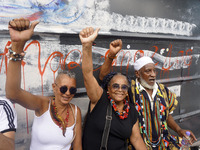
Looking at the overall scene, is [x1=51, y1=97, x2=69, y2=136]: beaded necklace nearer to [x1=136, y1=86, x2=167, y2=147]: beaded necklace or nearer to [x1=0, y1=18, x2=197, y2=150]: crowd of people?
[x1=0, y1=18, x2=197, y2=150]: crowd of people

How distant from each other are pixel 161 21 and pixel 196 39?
42.8 inches

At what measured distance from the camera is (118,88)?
5.95ft

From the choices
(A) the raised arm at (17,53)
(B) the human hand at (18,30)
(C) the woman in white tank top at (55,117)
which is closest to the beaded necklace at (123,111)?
(C) the woman in white tank top at (55,117)

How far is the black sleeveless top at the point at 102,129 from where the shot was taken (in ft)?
5.74

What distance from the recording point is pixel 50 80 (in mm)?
1946

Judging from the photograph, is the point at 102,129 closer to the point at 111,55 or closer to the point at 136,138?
the point at 136,138

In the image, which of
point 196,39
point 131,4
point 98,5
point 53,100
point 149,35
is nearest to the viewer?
point 53,100

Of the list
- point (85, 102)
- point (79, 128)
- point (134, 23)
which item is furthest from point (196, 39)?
point (79, 128)

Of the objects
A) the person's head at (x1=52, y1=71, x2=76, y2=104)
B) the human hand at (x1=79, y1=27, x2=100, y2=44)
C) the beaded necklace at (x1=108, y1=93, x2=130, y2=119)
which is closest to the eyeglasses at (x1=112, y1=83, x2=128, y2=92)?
the beaded necklace at (x1=108, y1=93, x2=130, y2=119)

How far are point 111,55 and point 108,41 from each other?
15.1 inches

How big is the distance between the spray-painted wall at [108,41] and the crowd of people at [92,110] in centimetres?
28

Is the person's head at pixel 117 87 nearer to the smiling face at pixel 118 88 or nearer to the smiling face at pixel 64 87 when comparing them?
the smiling face at pixel 118 88

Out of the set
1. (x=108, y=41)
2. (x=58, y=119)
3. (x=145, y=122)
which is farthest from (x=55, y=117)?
(x=108, y=41)

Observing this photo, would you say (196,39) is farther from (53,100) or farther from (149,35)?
(53,100)
